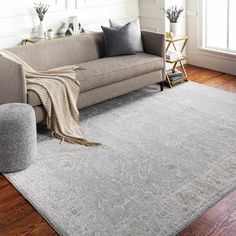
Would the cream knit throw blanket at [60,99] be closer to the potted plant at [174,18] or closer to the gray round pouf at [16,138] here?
the gray round pouf at [16,138]

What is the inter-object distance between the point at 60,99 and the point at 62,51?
0.88 m

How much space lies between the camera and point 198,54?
5.18m

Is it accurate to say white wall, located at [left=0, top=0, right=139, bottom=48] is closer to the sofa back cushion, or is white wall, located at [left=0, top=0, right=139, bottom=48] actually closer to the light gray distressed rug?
the sofa back cushion

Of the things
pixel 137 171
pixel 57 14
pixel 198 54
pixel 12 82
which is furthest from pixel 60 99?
pixel 198 54

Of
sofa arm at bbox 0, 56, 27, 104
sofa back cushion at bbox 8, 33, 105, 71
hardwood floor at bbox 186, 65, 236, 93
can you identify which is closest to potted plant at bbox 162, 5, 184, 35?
hardwood floor at bbox 186, 65, 236, 93

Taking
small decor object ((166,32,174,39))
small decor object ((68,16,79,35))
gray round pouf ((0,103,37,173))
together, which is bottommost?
gray round pouf ((0,103,37,173))

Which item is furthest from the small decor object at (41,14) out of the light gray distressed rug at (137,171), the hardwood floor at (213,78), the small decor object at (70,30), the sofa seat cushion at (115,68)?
the hardwood floor at (213,78)

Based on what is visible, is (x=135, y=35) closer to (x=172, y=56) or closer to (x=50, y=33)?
(x=172, y=56)

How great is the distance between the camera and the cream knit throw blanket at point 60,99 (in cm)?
324

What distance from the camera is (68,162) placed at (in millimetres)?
2883

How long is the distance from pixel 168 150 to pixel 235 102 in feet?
4.22

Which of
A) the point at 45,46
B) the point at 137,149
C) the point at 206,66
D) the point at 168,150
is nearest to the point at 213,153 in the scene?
the point at 168,150

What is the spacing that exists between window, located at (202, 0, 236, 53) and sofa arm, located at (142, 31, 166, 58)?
3.76 ft

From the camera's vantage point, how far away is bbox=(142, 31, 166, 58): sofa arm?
4125 millimetres
